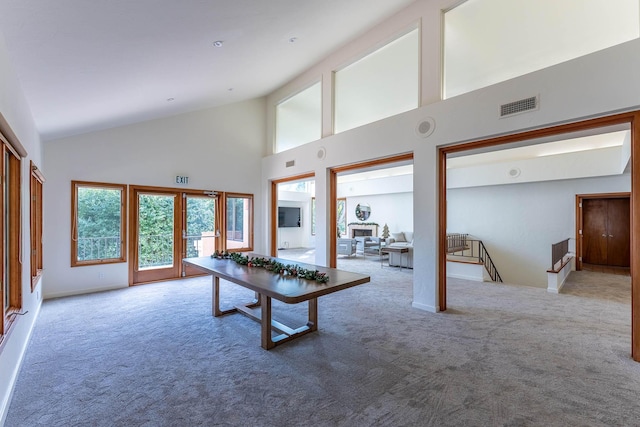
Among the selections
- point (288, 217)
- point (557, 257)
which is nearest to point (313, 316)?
point (557, 257)

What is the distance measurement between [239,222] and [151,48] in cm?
482

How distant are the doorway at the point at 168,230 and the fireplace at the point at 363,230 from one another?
20.9ft

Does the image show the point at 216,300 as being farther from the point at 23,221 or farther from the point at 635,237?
the point at 635,237

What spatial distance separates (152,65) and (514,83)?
4173mm

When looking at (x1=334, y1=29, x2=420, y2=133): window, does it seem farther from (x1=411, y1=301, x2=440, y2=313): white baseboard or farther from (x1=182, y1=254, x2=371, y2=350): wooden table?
(x1=182, y1=254, x2=371, y2=350): wooden table

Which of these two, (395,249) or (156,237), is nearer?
(156,237)

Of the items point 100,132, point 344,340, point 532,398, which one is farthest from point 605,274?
point 100,132

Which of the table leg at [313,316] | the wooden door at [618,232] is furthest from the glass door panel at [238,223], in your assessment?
the wooden door at [618,232]

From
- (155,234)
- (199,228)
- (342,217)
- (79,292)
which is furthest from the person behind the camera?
(342,217)

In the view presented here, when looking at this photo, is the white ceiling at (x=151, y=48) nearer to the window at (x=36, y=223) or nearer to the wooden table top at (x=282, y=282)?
the window at (x=36, y=223)

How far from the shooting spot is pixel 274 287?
2654mm

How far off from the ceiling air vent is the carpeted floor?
8.51 feet

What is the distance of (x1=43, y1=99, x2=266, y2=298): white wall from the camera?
485cm

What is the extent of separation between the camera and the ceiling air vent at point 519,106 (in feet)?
10.7
